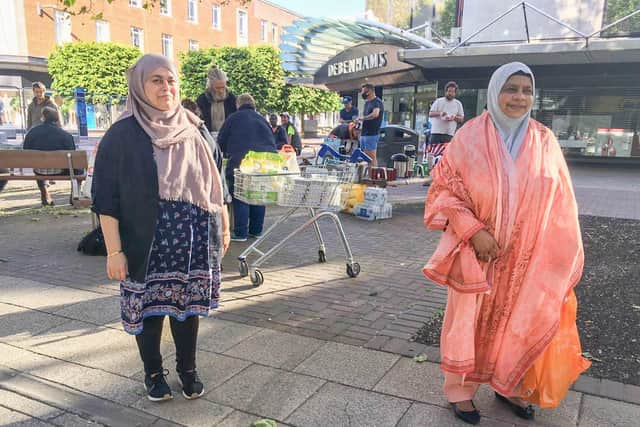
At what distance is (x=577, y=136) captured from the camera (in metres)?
16.5

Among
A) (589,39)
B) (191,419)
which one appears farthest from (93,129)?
(191,419)

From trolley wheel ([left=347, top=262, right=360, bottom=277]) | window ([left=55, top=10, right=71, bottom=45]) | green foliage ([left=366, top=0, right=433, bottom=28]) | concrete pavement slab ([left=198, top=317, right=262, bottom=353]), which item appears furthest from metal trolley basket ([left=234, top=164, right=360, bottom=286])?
window ([left=55, top=10, right=71, bottom=45])

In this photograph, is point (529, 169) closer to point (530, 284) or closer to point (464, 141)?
point (464, 141)

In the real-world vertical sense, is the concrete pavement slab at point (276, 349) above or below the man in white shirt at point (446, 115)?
below

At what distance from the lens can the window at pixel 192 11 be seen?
42000 millimetres

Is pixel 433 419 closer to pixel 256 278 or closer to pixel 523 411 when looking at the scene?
pixel 523 411

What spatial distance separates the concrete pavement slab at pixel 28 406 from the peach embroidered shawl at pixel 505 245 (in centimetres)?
213

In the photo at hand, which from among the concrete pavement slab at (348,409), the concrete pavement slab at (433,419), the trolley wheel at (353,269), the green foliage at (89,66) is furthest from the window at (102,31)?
the concrete pavement slab at (433,419)

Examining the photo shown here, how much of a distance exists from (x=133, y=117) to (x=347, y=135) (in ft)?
32.7

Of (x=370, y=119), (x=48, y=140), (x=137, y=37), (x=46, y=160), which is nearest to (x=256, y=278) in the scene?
(x=46, y=160)

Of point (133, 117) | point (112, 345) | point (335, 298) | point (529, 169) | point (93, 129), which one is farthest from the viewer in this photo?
point (93, 129)

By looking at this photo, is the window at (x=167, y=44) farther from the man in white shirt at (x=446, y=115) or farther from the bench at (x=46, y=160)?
the bench at (x=46, y=160)

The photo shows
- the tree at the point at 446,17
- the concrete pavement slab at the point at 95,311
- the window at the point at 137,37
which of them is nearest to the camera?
the concrete pavement slab at the point at 95,311

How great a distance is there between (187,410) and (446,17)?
82.4ft
